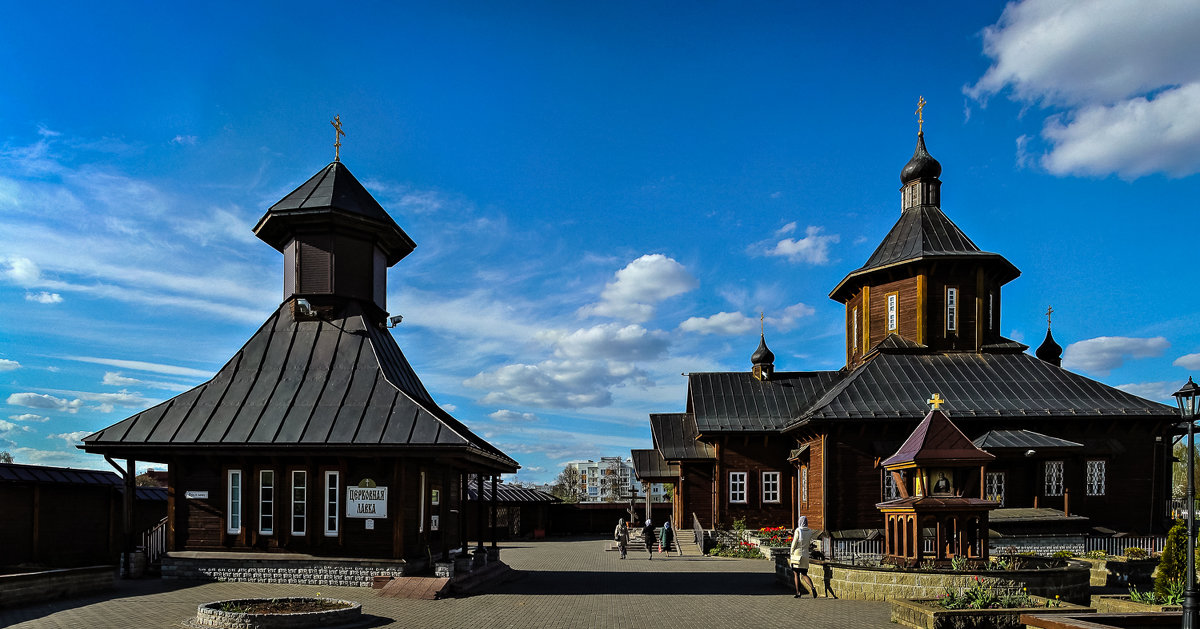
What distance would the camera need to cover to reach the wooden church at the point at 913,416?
26344 mm

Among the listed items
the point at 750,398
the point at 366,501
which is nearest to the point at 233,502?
the point at 366,501

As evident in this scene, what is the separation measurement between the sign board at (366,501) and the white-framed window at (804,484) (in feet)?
55.3

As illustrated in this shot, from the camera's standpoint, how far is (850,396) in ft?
90.7

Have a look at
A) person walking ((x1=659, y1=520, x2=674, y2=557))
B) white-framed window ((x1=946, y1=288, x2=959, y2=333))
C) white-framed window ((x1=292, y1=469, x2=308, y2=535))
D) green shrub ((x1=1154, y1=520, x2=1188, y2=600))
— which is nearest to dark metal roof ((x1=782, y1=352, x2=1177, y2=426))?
white-framed window ((x1=946, y1=288, x2=959, y2=333))

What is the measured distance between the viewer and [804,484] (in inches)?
1176

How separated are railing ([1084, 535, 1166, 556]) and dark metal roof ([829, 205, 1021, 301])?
11088 millimetres

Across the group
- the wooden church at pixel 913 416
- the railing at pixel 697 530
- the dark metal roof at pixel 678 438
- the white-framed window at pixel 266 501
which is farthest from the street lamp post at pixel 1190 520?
the dark metal roof at pixel 678 438

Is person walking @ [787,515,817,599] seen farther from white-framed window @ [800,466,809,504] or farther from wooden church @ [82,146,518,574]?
white-framed window @ [800,466,809,504]

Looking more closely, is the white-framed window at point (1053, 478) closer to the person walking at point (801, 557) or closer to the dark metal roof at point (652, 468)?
the person walking at point (801, 557)

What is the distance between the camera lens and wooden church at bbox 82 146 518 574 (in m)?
17.0

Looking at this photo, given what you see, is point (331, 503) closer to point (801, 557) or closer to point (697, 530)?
point (801, 557)

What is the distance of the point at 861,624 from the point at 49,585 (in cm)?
1379

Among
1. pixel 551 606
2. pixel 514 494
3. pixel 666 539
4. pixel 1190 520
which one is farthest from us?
pixel 514 494

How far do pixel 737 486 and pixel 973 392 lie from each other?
359 inches
